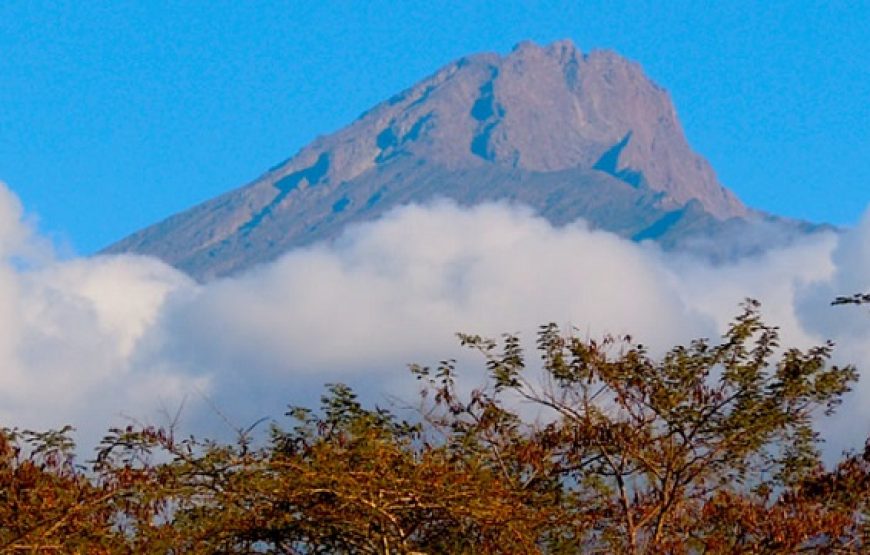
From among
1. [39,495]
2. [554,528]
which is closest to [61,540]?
[39,495]

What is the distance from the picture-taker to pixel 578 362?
19.9 m

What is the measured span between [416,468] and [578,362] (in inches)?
229

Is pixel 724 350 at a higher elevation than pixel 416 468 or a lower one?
higher

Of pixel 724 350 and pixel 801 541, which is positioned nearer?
pixel 801 541

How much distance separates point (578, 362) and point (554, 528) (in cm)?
296

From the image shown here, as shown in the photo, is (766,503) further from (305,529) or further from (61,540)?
(61,540)

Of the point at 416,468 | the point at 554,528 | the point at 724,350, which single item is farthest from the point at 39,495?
the point at 724,350

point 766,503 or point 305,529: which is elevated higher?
point 766,503

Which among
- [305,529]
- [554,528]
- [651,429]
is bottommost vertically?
[305,529]

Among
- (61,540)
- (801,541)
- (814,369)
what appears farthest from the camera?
(814,369)

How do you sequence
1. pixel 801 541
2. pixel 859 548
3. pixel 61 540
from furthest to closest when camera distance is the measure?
1. pixel 859 548
2. pixel 801 541
3. pixel 61 540

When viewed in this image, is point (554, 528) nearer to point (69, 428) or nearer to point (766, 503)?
point (766, 503)

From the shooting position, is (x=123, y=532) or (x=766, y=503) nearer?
(x=123, y=532)

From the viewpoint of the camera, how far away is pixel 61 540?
1538cm
